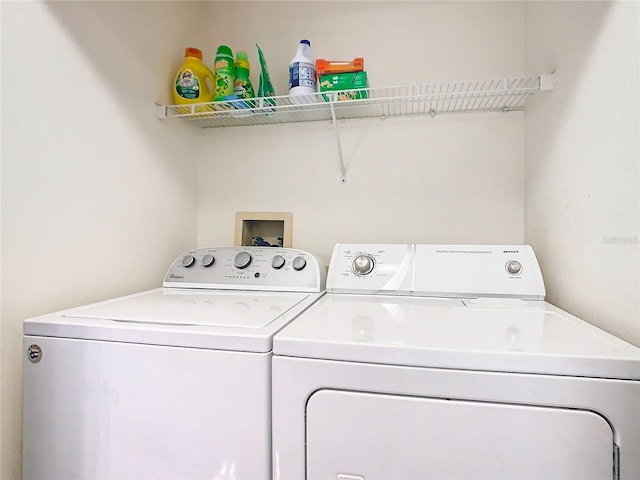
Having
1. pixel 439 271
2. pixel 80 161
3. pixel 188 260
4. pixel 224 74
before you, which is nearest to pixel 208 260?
pixel 188 260

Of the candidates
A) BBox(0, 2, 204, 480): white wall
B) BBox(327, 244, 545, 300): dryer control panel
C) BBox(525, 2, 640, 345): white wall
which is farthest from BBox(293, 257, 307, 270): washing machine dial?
BBox(525, 2, 640, 345): white wall

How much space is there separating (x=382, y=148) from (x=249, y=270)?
2.64 feet

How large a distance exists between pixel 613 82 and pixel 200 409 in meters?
1.19

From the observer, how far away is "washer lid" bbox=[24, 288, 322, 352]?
0.71m

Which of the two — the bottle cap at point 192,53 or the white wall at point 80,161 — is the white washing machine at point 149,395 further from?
the bottle cap at point 192,53

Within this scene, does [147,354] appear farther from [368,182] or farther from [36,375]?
[368,182]

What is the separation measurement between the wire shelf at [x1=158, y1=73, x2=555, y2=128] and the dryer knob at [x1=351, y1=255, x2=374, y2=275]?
57 centimetres

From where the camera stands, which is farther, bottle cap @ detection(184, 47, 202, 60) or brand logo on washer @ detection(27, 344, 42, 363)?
bottle cap @ detection(184, 47, 202, 60)

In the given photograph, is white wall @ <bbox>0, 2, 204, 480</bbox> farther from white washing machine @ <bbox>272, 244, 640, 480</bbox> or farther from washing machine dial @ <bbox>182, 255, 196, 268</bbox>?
white washing machine @ <bbox>272, 244, 640, 480</bbox>

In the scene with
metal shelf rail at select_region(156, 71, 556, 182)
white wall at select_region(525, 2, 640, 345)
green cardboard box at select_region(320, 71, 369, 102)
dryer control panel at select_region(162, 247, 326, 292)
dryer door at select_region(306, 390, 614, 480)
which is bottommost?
dryer door at select_region(306, 390, 614, 480)

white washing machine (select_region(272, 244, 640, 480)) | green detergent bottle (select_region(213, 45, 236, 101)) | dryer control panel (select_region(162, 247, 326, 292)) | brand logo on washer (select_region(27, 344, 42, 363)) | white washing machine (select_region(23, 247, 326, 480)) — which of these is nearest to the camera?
white washing machine (select_region(272, 244, 640, 480))

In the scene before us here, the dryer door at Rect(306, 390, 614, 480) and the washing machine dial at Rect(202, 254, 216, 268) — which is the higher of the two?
the washing machine dial at Rect(202, 254, 216, 268)

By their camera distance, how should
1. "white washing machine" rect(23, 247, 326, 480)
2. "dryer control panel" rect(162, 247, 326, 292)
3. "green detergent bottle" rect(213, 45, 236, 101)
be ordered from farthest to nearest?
"green detergent bottle" rect(213, 45, 236, 101)
"dryer control panel" rect(162, 247, 326, 292)
"white washing machine" rect(23, 247, 326, 480)

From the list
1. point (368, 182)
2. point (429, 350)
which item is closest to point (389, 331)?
point (429, 350)
